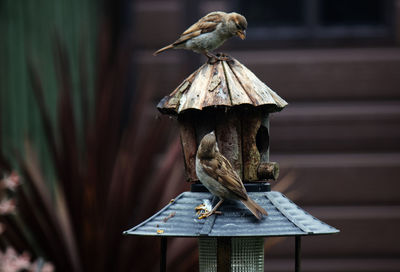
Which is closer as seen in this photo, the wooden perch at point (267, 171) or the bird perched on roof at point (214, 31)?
the wooden perch at point (267, 171)

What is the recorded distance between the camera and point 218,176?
2016 mm

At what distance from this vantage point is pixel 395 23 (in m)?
5.09

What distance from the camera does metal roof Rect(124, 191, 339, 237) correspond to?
193 cm

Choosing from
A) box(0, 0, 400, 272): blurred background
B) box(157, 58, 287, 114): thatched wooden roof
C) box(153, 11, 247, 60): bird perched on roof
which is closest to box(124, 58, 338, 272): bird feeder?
box(157, 58, 287, 114): thatched wooden roof

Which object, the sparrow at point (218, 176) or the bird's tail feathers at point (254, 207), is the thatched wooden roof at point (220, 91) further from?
the bird's tail feathers at point (254, 207)

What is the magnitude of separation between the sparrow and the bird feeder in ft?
0.12

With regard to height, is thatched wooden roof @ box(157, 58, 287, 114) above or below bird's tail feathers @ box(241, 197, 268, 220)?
above

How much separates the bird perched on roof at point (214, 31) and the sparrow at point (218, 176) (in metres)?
0.40

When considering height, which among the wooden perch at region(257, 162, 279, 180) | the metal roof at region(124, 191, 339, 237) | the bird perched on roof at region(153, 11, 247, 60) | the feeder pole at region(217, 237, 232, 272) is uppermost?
the bird perched on roof at region(153, 11, 247, 60)

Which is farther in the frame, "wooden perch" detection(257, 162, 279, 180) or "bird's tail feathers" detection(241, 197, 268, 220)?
"wooden perch" detection(257, 162, 279, 180)

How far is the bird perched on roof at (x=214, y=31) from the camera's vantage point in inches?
91.7

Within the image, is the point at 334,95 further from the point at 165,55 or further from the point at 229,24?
the point at 229,24

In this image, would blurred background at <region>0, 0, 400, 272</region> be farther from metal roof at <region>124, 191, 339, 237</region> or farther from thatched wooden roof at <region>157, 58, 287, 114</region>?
metal roof at <region>124, 191, 339, 237</region>

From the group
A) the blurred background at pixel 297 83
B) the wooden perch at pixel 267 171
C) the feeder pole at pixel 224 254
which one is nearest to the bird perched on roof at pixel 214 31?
the wooden perch at pixel 267 171
